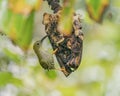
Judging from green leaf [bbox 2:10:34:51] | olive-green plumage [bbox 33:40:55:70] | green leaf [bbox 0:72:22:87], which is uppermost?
green leaf [bbox 2:10:34:51]

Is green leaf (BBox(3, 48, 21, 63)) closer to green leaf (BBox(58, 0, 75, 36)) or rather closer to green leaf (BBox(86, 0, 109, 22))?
green leaf (BBox(58, 0, 75, 36))

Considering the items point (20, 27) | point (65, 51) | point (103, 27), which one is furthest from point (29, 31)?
point (103, 27)

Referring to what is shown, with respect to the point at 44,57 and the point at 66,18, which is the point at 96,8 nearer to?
the point at 66,18

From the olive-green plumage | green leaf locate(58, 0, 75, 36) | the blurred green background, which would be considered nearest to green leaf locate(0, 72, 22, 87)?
the blurred green background

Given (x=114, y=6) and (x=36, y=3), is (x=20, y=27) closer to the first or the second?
(x=36, y=3)

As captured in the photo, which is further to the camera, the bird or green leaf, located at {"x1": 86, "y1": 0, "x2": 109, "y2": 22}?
the bird

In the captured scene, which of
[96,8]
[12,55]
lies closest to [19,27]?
[12,55]

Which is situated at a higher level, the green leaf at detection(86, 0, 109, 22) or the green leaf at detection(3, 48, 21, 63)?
the green leaf at detection(86, 0, 109, 22)
